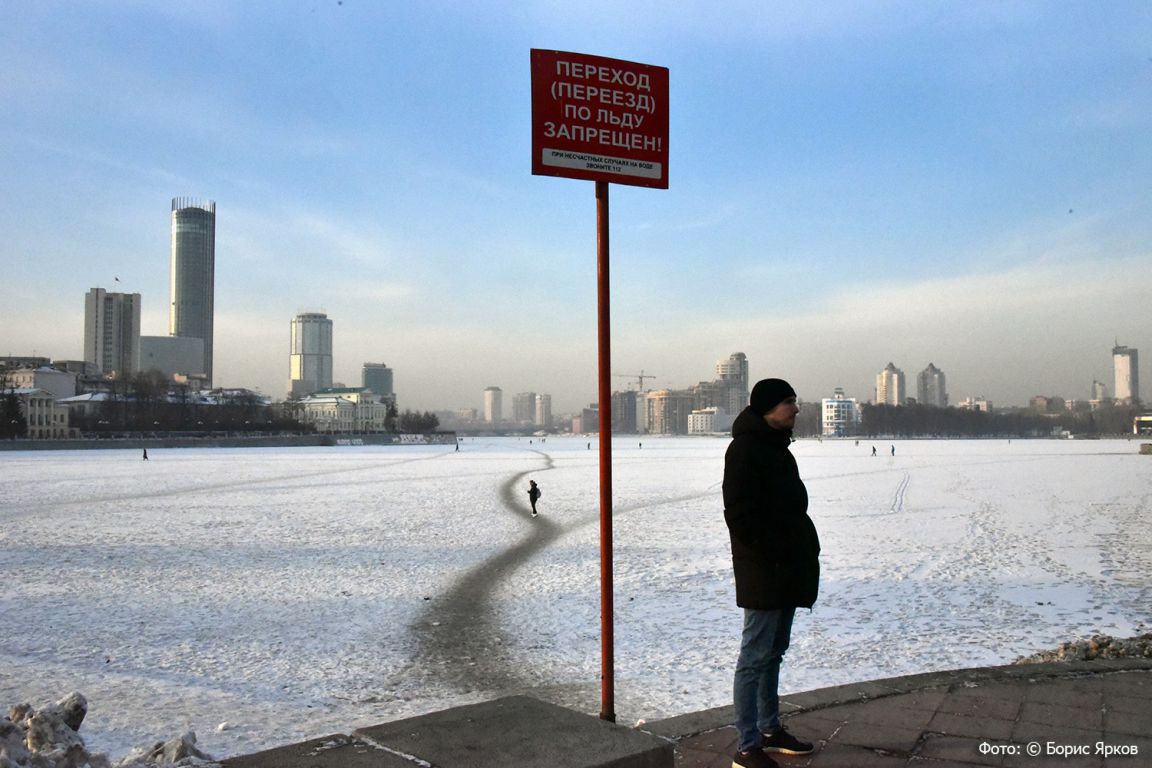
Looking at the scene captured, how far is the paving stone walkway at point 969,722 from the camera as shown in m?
4.24

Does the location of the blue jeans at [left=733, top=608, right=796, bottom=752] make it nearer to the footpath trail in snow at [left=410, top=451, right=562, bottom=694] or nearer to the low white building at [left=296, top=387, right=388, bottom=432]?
the footpath trail in snow at [left=410, top=451, right=562, bottom=694]

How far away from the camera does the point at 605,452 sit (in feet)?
15.6

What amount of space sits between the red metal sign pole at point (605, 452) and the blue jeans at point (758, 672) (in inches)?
27.8

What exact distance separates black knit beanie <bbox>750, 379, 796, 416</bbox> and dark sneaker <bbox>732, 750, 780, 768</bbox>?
157 cm

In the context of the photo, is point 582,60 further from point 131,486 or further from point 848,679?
point 131,486

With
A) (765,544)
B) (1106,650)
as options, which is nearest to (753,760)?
(765,544)

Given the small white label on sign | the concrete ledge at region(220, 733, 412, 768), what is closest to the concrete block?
the concrete ledge at region(220, 733, 412, 768)

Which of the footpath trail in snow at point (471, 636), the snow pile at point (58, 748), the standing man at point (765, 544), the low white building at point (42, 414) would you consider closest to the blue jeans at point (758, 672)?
the standing man at point (765, 544)

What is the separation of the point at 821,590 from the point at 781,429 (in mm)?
7538

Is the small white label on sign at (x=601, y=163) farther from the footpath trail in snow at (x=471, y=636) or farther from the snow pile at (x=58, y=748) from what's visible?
the footpath trail in snow at (x=471, y=636)

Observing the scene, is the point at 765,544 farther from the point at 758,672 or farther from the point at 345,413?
the point at 345,413

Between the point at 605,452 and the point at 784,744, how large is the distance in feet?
5.51

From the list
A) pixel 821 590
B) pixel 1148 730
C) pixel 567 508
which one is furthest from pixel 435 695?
pixel 567 508

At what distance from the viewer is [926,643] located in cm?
843
